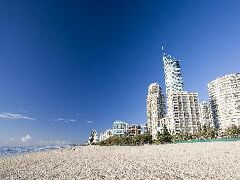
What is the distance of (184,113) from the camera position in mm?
181500

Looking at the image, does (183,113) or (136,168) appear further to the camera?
(183,113)

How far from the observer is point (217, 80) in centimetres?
18938

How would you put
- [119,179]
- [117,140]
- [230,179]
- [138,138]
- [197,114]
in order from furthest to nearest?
[197,114]
[117,140]
[138,138]
[119,179]
[230,179]

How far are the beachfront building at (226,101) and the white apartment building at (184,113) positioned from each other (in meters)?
13.6

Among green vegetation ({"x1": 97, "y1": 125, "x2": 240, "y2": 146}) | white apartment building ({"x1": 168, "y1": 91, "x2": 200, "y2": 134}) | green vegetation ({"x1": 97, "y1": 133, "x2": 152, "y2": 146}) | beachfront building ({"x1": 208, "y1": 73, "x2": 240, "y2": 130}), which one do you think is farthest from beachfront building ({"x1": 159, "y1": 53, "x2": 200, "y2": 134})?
green vegetation ({"x1": 97, "y1": 133, "x2": 152, "y2": 146})

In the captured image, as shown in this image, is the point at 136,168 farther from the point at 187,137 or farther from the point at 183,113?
the point at 183,113

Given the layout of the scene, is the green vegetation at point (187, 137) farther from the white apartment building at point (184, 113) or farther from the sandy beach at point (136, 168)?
the sandy beach at point (136, 168)

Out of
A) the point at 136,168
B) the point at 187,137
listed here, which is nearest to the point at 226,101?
the point at 187,137

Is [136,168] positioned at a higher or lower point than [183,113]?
lower

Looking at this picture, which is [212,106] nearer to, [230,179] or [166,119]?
[166,119]

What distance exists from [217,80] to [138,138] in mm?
101851

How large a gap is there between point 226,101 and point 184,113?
96.2ft

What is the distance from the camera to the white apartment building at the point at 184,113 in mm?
176125

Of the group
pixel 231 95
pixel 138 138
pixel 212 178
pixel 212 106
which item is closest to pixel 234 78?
pixel 231 95
